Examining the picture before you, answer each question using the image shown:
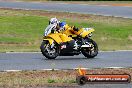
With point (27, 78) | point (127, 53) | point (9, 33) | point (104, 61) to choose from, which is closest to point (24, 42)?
point (9, 33)

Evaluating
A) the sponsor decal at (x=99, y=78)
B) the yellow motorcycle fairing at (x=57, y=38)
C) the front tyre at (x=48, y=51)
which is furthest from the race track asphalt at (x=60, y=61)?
the sponsor decal at (x=99, y=78)

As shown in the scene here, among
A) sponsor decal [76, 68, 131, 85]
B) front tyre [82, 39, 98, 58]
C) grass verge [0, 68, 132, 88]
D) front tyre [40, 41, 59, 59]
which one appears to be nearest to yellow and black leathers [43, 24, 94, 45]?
front tyre [40, 41, 59, 59]

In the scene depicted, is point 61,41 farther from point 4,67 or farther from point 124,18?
point 124,18

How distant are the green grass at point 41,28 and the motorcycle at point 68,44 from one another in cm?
468

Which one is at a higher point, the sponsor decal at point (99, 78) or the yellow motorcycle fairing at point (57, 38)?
the sponsor decal at point (99, 78)

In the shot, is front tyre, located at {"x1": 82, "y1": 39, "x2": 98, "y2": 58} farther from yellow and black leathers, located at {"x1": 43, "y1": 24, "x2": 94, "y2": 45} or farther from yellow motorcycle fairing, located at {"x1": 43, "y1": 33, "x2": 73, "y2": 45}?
yellow motorcycle fairing, located at {"x1": 43, "y1": 33, "x2": 73, "y2": 45}

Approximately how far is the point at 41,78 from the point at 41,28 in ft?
60.1

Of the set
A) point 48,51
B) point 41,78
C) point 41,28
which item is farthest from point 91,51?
point 41,28

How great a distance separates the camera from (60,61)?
60.2ft

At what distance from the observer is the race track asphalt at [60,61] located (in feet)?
54.7

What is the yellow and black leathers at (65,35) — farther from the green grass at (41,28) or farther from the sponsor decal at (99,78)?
the sponsor decal at (99,78)

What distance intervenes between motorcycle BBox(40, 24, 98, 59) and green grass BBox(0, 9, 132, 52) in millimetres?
4684

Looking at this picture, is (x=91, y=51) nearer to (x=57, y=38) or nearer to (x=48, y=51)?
(x=57, y=38)

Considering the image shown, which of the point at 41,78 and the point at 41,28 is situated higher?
the point at 41,78
